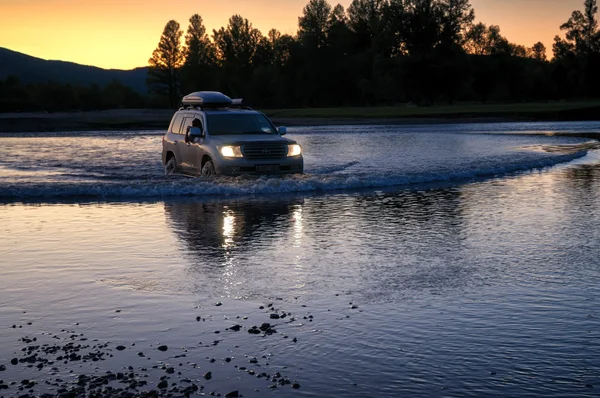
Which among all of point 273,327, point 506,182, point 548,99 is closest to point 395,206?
point 506,182

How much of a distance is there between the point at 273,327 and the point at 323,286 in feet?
4.96

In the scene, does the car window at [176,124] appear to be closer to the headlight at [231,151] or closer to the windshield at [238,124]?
the windshield at [238,124]

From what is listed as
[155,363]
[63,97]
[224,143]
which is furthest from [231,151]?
[63,97]

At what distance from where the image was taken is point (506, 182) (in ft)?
61.1

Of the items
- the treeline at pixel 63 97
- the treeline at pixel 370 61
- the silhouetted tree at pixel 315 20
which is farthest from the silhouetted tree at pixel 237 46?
the treeline at pixel 63 97

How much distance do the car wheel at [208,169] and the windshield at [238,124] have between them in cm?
81

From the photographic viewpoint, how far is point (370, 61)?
419ft

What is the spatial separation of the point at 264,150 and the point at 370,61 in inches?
4386

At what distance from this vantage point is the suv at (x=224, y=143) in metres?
18.3

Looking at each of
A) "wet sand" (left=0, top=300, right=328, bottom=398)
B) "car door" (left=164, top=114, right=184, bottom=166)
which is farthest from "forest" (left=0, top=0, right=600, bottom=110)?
"wet sand" (left=0, top=300, right=328, bottom=398)

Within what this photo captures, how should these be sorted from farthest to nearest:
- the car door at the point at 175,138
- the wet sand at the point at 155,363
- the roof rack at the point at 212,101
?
the roof rack at the point at 212,101 → the car door at the point at 175,138 → the wet sand at the point at 155,363

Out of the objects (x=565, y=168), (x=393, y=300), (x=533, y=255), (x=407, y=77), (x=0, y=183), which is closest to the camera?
(x=393, y=300)

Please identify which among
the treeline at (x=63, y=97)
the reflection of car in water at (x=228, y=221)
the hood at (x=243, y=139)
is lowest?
the reflection of car in water at (x=228, y=221)

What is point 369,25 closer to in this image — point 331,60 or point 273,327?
point 331,60
